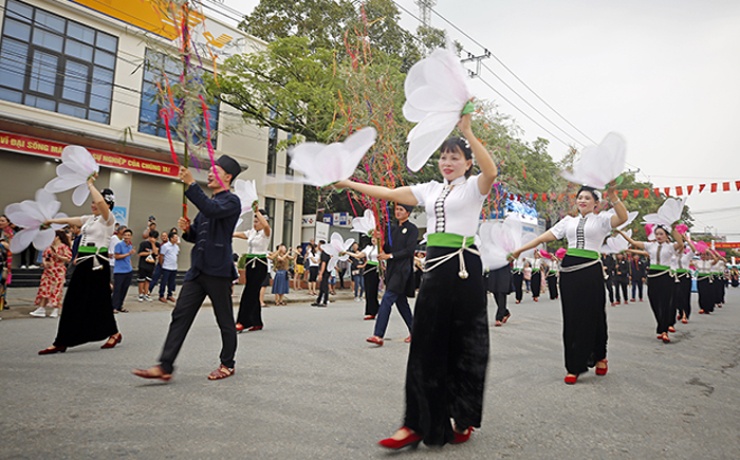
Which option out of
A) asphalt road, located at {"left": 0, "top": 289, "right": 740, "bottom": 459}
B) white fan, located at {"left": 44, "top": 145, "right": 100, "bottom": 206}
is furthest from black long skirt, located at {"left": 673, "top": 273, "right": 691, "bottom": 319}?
white fan, located at {"left": 44, "top": 145, "right": 100, "bottom": 206}

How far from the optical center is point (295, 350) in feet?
19.2

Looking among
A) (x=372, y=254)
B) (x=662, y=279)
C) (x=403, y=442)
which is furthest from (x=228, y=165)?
(x=662, y=279)

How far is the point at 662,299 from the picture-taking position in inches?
298

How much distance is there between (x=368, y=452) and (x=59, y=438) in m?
1.71

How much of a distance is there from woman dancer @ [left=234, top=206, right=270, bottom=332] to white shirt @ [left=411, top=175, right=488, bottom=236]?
172 inches

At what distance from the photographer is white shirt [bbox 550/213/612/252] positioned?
5.00 meters

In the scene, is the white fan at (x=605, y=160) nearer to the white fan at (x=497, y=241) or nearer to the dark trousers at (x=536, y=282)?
the white fan at (x=497, y=241)

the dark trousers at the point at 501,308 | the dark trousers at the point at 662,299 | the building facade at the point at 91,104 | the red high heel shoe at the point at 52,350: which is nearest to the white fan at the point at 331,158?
the red high heel shoe at the point at 52,350

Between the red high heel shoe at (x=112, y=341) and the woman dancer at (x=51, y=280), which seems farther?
the woman dancer at (x=51, y=280)

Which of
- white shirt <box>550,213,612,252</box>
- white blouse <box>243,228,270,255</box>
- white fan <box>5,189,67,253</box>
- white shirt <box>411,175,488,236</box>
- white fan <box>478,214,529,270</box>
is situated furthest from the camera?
white blouse <box>243,228,270,255</box>

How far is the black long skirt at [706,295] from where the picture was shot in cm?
1390

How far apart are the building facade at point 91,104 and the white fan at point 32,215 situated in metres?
7.54

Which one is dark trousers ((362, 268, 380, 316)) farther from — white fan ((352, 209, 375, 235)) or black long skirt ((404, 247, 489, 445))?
black long skirt ((404, 247, 489, 445))

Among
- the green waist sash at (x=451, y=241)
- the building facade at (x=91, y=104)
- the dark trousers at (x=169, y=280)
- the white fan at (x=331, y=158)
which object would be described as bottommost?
the dark trousers at (x=169, y=280)
